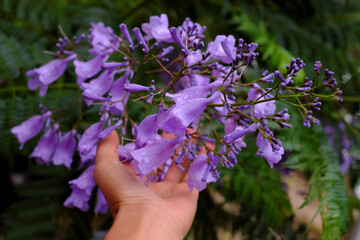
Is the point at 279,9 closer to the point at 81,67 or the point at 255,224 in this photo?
the point at 255,224

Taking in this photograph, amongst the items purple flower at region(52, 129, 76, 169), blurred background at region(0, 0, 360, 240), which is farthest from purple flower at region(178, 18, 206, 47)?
purple flower at region(52, 129, 76, 169)

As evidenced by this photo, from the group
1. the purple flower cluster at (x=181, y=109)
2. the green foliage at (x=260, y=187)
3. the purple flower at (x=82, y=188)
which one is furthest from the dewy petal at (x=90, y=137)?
the green foliage at (x=260, y=187)

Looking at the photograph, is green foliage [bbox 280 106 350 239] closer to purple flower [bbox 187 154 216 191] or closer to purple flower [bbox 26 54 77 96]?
purple flower [bbox 187 154 216 191]

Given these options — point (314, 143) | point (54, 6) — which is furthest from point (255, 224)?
point (54, 6)

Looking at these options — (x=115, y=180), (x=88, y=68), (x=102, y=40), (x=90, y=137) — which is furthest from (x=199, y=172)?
(x=102, y=40)

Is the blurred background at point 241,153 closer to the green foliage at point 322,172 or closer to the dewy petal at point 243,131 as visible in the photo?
the green foliage at point 322,172

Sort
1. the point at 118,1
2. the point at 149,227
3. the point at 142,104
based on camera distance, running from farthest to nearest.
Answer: the point at 118,1 < the point at 142,104 < the point at 149,227

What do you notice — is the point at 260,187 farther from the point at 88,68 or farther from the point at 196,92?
the point at 88,68

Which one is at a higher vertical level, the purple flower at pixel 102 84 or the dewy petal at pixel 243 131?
the dewy petal at pixel 243 131
